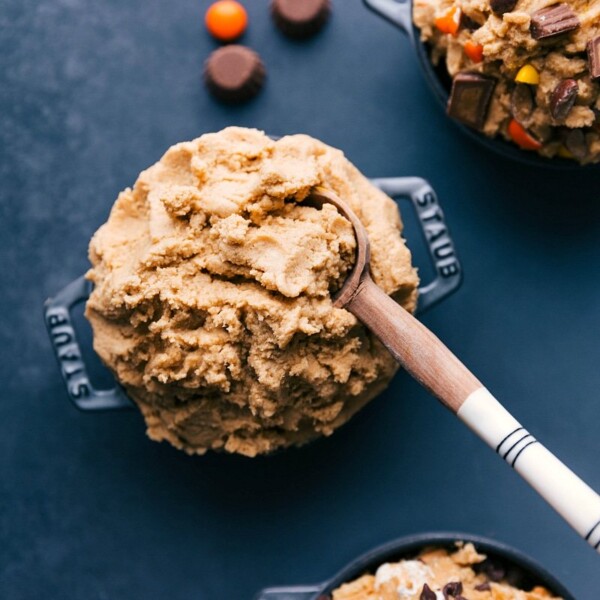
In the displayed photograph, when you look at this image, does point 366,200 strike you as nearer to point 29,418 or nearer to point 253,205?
point 253,205

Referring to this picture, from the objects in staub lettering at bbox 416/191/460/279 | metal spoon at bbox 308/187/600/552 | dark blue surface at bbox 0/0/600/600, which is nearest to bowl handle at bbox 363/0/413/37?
dark blue surface at bbox 0/0/600/600

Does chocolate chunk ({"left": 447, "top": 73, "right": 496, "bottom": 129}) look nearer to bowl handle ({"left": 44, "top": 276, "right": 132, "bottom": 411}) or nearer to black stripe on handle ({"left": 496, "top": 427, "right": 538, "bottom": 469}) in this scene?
black stripe on handle ({"left": 496, "top": 427, "right": 538, "bottom": 469})

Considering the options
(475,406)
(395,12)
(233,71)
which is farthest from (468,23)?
(475,406)

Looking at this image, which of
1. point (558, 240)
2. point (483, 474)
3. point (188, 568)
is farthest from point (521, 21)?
point (188, 568)

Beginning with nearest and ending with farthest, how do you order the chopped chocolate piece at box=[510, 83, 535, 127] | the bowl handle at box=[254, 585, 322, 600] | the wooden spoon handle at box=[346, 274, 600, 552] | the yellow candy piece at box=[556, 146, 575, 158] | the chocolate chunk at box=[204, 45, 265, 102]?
1. the wooden spoon handle at box=[346, 274, 600, 552]
2. the chopped chocolate piece at box=[510, 83, 535, 127]
3. the yellow candy piece at box=[556, 146, 575, 158]
4. the bowl handle at box=[254, 585, 322, 600]
5. the chocolate chunk at box=[204, 45, 265, 102]

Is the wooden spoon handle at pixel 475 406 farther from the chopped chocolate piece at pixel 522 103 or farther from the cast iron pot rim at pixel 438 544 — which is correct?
the chopped chocolate piece at pixel 522 103

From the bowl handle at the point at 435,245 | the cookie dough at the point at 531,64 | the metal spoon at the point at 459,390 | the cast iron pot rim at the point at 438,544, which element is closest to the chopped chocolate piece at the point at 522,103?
the cookie dough at the point at 531,64
